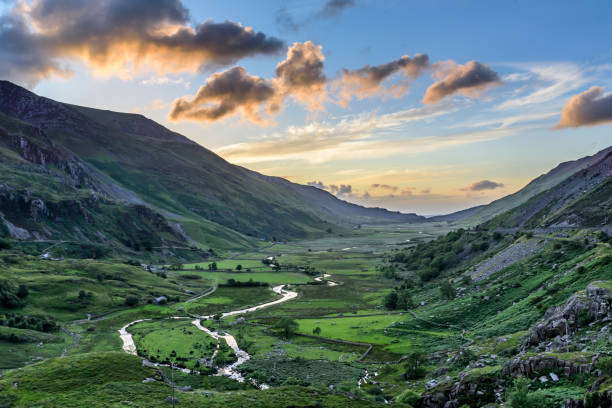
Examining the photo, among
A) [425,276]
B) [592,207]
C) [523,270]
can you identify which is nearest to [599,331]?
[523,270]

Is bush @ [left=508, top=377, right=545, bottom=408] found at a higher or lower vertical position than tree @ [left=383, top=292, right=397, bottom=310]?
higher

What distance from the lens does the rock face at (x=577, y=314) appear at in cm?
4311

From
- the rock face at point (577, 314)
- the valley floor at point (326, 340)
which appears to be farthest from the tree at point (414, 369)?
the rock face at point (577, 314)

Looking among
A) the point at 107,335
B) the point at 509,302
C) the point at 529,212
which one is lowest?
the point at 107,335

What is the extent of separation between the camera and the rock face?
141 feet

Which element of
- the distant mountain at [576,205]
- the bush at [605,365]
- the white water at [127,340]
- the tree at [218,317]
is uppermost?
the distant mountain at [576,205]

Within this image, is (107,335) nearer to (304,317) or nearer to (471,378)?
(304,317)

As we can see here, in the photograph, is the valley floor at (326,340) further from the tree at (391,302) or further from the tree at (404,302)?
the tree at (404,302)

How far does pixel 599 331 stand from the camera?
132 feet

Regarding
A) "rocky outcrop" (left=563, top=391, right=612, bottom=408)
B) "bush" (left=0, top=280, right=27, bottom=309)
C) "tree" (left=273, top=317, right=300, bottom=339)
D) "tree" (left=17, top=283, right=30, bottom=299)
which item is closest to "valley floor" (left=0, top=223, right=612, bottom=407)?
"rocky outcrop" (left=563, top=391, right=612, bottom=408)

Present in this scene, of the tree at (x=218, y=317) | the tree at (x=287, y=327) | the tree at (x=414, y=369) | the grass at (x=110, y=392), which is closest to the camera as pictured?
the grass at (x=110, y=392)

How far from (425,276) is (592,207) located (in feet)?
187

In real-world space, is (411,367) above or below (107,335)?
above

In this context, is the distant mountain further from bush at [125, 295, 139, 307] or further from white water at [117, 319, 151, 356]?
bush at [125, 295, 139, 307]
